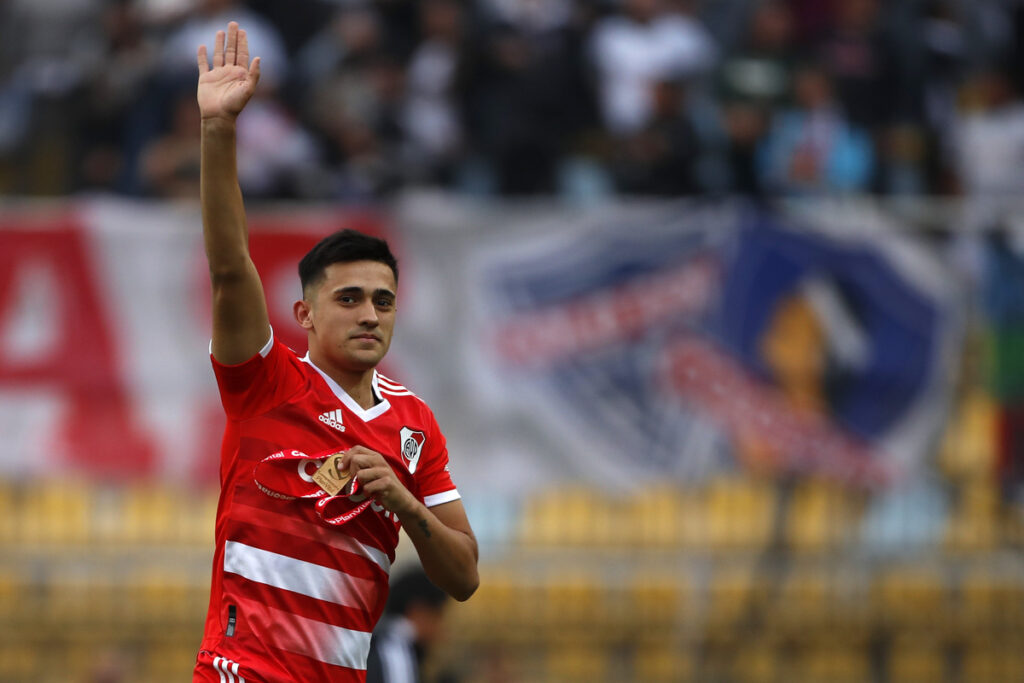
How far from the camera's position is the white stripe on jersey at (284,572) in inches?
173

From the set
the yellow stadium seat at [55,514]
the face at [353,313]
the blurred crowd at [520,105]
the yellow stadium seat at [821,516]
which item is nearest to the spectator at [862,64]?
the blurred crowd at [520,105]

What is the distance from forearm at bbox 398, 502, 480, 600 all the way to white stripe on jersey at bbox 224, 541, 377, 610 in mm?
274

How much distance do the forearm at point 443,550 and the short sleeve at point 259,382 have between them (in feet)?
1.69

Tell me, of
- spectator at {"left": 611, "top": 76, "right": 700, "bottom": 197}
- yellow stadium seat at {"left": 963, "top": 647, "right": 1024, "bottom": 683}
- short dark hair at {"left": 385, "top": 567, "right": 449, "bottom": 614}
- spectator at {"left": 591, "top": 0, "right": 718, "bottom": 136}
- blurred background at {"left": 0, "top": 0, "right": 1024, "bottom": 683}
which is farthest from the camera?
spectator at {"left": 591, "top": 0, "right": 718, "bottom": 136}

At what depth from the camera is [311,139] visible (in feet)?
38.2

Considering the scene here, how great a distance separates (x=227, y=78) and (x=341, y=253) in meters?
0.61

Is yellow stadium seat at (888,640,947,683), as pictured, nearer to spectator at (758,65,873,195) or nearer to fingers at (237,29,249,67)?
spectator at (758,65,873,195)

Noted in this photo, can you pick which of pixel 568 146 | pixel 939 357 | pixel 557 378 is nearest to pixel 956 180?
pixel 939 357

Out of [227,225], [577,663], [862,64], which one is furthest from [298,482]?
[862,64]

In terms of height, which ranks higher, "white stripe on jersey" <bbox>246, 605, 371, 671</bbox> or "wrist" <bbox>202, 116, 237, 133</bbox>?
"wrist" <bbox>202, 116, 237, 133</bbox>

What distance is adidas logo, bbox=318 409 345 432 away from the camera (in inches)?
175

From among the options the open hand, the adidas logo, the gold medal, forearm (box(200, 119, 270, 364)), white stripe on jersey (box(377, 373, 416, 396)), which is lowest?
the gold medal

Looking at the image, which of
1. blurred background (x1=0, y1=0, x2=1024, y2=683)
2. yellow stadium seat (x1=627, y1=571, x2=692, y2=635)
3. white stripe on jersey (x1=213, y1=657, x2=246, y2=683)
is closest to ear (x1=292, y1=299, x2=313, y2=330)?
white stripe on jersey (x1=213, y1=657, x2=246, y2=683)

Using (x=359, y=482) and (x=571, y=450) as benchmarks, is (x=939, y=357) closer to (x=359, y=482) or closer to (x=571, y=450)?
(x=571, y=450)
